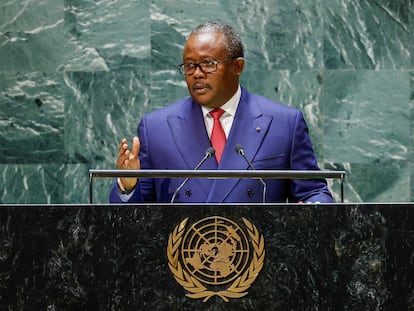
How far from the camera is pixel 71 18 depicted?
632cm

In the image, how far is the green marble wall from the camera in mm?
6305

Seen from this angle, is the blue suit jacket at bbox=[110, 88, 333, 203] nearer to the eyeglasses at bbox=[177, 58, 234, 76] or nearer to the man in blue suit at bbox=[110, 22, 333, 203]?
the man in blue suit at bbox=[110, 22, 333, 203]

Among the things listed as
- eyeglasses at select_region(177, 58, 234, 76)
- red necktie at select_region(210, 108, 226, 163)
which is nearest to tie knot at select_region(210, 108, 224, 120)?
red necktie at select_region(210, 108, 226, 163)

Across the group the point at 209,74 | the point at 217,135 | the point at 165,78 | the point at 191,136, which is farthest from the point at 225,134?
the point at 165,78

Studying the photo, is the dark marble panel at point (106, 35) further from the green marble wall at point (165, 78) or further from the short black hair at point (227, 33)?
the short black hair at point (227, 33)

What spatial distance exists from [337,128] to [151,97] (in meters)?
1.24

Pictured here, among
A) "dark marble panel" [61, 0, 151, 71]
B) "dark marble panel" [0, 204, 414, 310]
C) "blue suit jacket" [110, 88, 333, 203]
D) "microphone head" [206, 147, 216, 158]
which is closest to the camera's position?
"dark marble panel" [0, 204, 414, 310]

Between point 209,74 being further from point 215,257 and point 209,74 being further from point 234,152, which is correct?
point 215,257

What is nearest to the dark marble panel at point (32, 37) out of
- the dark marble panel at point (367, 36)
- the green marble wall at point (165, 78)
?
the green marble wall at point (165, 78)

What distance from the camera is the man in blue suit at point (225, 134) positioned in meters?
4.32

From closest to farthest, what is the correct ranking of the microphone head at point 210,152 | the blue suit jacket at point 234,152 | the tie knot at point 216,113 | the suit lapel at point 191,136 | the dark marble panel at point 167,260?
the dark marble panel at point 167,260
the microphone head at point 210,152
the blue suit jacket at point 234,152
the suit lapel at point 191,136
the tie knot at point 216,113

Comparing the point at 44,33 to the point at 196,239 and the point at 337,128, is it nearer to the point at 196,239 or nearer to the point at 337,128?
the point at 337,128

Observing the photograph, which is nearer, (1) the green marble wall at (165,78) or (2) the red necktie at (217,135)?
(2) the red necktie at (217,135)

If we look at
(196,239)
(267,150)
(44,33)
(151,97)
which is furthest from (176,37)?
(196,239)
